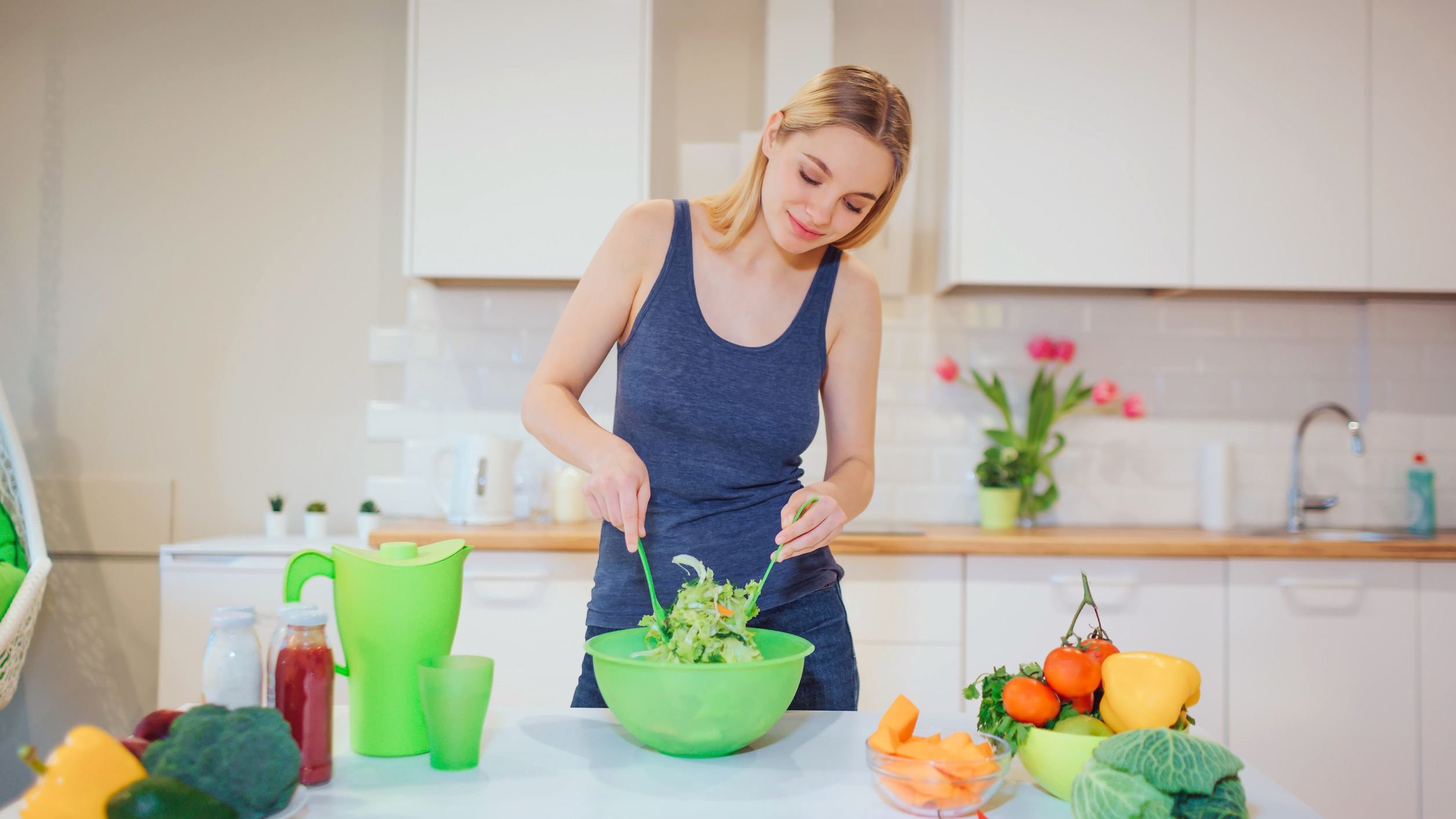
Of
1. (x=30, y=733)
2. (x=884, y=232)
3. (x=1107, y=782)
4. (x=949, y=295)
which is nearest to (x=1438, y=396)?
(x=949, y=295)

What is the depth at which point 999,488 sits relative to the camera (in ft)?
9.16

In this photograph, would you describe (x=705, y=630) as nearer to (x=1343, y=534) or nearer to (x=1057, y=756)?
(x=1057, y=756)

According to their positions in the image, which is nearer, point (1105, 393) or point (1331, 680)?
point (1331, 680)

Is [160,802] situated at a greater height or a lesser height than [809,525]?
lesser

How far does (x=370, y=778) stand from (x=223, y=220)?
251 centimetres

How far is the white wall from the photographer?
2945 millimetres

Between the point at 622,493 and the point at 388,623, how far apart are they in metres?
0.29

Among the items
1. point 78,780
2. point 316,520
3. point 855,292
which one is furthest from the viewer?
point 316,520

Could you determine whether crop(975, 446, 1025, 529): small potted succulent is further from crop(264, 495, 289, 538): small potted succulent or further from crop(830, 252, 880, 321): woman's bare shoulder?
crop(264, 495, 289, 538): small potted succulent

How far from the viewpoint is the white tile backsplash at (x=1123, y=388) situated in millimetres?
2949

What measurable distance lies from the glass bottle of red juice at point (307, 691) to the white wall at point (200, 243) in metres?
2.15

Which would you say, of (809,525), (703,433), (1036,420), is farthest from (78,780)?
(1036,420)

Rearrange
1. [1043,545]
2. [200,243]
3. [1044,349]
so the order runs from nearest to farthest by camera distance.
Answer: [1043,545] → [1044,349] → [200,243]

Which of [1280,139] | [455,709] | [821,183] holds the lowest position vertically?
[455,709]
